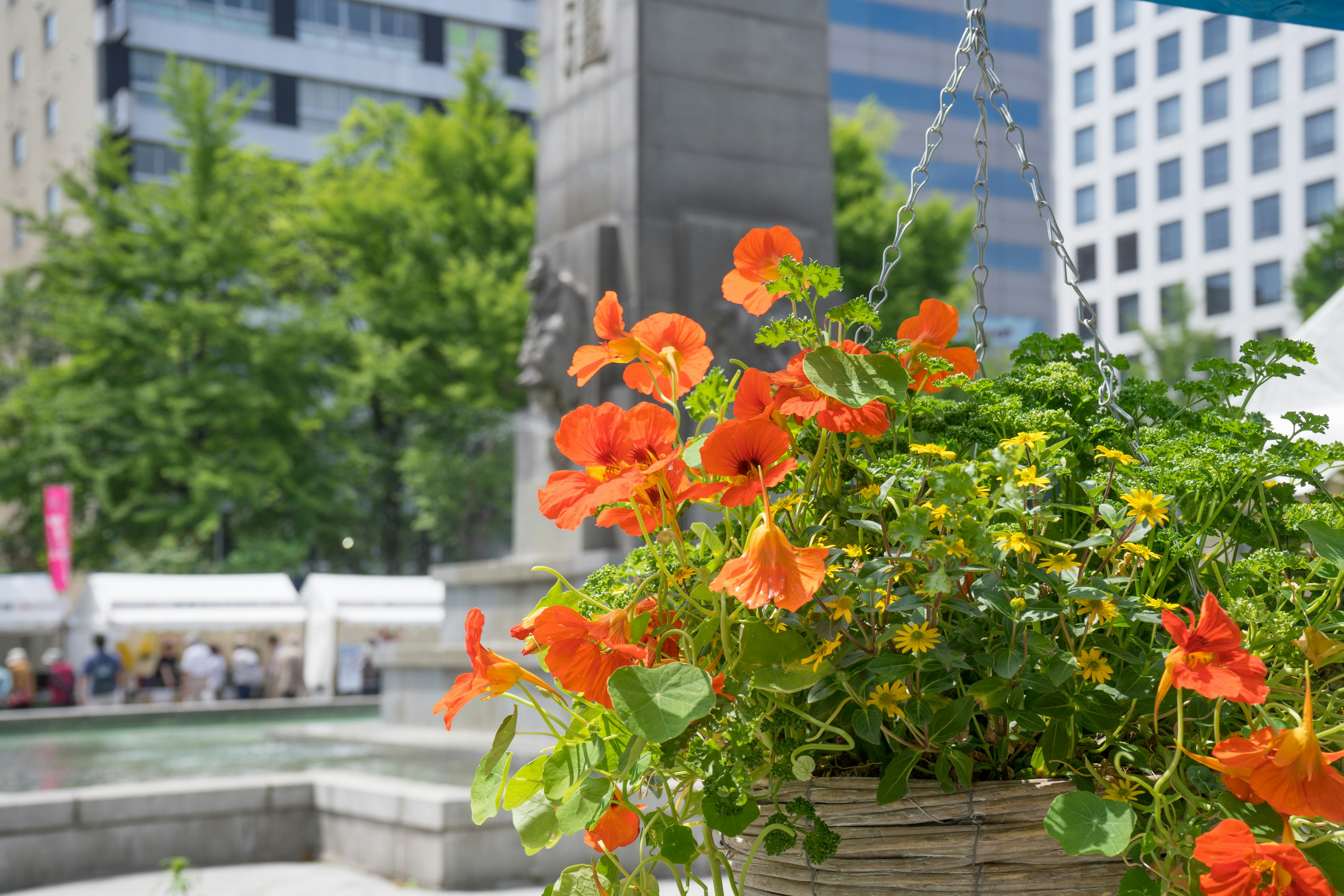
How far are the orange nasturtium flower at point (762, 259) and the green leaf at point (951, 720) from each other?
1.44ft

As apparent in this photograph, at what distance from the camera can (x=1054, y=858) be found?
1.19 metres

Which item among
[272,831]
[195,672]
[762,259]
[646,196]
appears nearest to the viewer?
[762,259]

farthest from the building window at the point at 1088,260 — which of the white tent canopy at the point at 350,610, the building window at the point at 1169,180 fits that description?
the white tent canopy at the point at 350,610

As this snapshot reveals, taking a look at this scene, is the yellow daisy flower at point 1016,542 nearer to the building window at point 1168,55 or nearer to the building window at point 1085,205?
the building window at point 1168,55

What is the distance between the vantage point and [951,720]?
1148 mm

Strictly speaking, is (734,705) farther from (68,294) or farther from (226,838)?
(68,294)

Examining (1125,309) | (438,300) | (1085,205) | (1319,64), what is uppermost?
(1319,64)

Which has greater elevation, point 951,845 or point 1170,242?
point 1170,242

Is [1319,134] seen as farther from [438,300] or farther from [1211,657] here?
[1211,657]

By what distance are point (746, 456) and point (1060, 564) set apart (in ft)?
0.99

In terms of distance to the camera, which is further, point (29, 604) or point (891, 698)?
point (29, 604)

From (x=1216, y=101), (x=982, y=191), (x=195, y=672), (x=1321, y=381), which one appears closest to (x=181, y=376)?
(x=195, y=672)

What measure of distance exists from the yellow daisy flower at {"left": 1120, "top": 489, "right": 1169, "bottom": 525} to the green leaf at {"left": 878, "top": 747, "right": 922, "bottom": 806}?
291 mm

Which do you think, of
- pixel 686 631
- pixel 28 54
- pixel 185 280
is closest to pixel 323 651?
pixel 185 280
